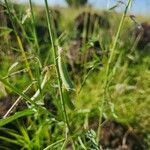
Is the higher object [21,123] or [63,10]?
[21,123]

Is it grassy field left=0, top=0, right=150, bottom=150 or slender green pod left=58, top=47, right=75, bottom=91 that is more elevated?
slender green pod left=58, top=47, right=75, bottom=91

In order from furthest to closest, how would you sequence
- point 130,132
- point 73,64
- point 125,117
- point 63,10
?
point 63,10
point 73,64
point 125,117
point 130,132

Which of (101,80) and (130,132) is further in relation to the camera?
(101,80)

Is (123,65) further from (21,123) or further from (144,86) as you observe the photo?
(21,123)

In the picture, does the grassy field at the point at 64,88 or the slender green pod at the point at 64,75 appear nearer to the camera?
the slender green pod at the point at 64,75

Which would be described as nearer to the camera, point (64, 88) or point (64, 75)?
point (64, 75)

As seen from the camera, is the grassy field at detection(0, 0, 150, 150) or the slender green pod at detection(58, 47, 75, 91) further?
the grassy field at detection(0, 0, 150, 150)

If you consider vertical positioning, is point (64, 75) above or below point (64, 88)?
above

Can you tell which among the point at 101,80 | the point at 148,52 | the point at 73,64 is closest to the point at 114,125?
the point at 101,80
